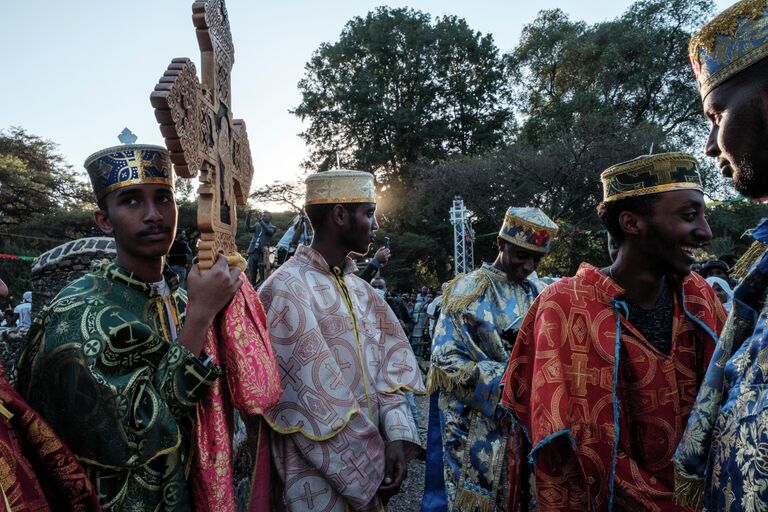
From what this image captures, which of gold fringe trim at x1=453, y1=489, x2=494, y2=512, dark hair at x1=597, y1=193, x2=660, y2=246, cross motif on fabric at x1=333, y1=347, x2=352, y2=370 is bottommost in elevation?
gold fringe trim at x1=453, y1=489, x2=494, y2=512

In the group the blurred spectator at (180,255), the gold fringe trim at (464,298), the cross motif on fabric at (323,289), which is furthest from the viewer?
the blurred spectator at (180,255)

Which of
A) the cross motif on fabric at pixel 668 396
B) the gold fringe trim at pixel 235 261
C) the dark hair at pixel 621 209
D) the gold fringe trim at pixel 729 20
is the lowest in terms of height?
the cross motif on fabric at pixel 668 396

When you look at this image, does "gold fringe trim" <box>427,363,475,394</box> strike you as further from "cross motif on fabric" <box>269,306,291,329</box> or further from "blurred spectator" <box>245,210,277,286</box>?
"blurred spectator" <box>245,210,277,286</box>

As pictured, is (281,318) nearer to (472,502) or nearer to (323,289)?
(323,289)

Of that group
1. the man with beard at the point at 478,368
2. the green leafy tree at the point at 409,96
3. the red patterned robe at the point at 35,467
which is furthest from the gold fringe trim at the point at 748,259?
the green leafy tree at the point at 409,96

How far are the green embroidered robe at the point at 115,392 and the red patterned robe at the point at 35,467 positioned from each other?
0.12 meters

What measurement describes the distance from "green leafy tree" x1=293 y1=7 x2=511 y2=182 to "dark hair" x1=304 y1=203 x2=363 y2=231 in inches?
1275

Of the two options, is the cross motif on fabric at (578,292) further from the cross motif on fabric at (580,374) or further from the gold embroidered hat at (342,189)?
the gold embroidered hat at (342,189)

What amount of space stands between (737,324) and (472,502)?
2447mm

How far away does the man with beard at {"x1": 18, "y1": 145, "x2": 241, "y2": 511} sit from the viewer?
1647mm

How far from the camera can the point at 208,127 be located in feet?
6.33

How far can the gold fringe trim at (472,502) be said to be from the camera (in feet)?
11.1

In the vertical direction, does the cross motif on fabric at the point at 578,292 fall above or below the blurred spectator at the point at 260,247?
below

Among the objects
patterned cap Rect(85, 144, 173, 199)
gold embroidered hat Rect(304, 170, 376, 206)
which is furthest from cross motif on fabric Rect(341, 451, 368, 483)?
patterned cap Rect(85, 144, 173, 199)
